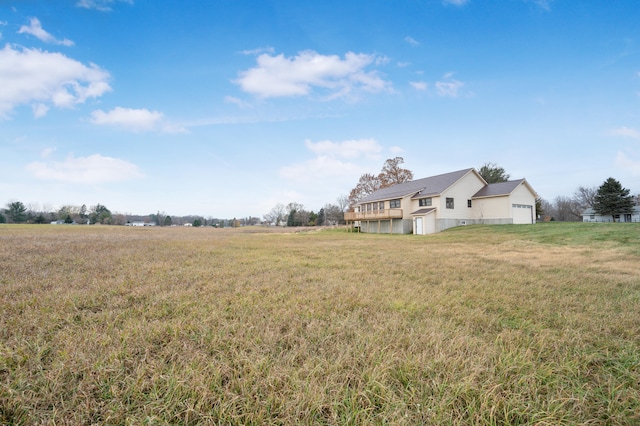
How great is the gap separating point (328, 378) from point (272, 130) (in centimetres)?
2383

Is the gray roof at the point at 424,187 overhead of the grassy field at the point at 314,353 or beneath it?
overhead

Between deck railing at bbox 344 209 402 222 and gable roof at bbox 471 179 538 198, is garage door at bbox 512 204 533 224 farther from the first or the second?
deck railing at bbox 344 209 402 222

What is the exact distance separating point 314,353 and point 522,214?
3742cm

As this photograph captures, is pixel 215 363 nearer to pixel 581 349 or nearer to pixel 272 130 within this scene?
pixel 581 349

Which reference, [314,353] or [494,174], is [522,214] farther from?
[314,353]

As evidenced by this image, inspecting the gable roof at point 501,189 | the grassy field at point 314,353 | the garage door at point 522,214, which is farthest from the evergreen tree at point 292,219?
the grassy field at point 314,353

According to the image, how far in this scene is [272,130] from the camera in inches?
926

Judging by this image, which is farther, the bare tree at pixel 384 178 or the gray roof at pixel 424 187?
the bare tree at pixel 384 178

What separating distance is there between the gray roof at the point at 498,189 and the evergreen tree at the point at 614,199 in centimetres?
2898

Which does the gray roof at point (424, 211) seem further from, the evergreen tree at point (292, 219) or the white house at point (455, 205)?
the evergreen tree at point (292, 219)

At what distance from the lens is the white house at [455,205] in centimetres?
2945

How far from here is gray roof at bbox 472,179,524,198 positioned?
29.6 metres

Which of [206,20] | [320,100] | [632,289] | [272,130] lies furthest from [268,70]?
[632,289]

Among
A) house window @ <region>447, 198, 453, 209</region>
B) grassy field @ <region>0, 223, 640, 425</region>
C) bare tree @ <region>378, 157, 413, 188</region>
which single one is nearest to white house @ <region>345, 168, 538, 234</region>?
house window @ <region>447, 198, 453, 209</region>
